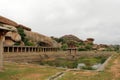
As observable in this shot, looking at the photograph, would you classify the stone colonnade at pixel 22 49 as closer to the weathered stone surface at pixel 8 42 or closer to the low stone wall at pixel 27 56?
the weathered stone surface at pixel 8 42

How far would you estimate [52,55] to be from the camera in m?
74.3

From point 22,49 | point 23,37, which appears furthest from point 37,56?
point 23,37

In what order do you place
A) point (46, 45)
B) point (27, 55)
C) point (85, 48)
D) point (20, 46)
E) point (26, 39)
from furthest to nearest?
point (85, 48), point (46, 45), point (26, 39), point (20, 46), point (27, 55)

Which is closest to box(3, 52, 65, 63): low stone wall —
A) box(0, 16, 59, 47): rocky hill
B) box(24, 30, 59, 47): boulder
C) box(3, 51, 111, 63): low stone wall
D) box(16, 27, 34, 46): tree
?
box(3, 51, 111, 63): low stone wall

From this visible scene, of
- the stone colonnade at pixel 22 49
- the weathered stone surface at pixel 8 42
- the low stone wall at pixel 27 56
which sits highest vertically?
the weathered stone surface at pixel 8 42

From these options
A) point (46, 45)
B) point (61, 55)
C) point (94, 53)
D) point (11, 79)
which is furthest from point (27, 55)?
point (11, 79)

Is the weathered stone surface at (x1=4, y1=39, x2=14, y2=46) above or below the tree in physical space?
below

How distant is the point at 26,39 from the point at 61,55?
523 inches

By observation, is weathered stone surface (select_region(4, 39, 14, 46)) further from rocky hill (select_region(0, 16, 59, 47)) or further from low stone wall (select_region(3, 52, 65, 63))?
low stone wall (select_region(3, 52, 65, 63))

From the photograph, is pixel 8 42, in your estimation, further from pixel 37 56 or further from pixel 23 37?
pixel 37 56

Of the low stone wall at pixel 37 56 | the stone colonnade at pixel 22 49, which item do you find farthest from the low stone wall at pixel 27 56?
the stone colonnade at pixel 22 49

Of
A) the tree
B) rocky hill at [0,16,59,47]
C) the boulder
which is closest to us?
rocky hill at [0,16,59,47]

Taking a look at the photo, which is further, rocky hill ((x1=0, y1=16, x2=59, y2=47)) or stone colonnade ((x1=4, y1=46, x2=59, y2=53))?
rocky hill ((x1=0, y1=16, x2=59, y2=47))

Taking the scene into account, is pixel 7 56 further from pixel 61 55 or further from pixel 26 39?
pixel 61 55
